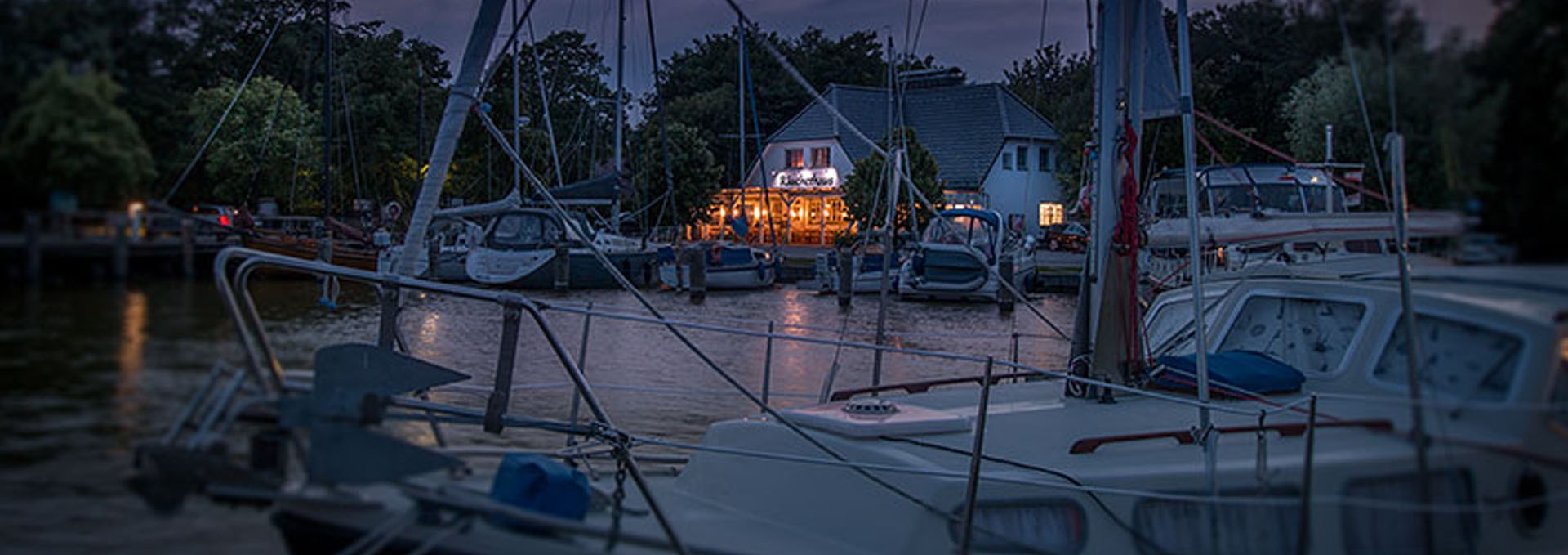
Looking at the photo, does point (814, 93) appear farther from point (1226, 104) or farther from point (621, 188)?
point (621, 188)

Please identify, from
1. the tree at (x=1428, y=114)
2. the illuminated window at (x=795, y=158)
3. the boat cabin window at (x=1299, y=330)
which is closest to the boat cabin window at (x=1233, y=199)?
the boat cabin window at (x=1299, y=330)

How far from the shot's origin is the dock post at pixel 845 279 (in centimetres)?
2555

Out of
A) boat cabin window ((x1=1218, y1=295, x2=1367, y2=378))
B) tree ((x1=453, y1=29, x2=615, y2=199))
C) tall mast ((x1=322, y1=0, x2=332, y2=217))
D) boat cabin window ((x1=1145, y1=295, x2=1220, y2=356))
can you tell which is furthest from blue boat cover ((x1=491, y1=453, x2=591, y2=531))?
tree ((x1=453, y1=29, x2=615, y2=199))

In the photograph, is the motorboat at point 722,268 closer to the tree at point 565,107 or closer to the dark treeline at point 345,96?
the tree at point 565,107

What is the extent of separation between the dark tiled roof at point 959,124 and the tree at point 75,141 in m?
31.9

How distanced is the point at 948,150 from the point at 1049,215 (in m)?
5.88

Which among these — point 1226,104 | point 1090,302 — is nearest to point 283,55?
point 1090,302

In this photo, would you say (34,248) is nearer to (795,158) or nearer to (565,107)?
(565,107)

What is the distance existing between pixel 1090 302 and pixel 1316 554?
259 cm

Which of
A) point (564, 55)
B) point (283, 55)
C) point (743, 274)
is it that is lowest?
point (743, 274)

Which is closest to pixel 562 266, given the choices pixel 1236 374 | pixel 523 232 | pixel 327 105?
pixel 523 232

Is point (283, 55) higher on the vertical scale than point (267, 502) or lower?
higher

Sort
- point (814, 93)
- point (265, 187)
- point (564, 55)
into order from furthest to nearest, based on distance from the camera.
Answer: point (564, 55)
point (814, 93)
point (265, 187)

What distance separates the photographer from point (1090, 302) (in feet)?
23.2
